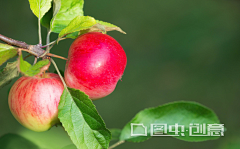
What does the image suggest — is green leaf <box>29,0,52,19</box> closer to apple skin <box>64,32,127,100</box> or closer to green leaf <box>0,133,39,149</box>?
apple skin <box>64,32,127,100</box>

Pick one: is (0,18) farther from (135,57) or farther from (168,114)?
(168,114)

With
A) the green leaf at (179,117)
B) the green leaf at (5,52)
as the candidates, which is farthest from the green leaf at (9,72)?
the green leaf at (179,117)

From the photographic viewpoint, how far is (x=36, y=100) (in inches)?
11.9

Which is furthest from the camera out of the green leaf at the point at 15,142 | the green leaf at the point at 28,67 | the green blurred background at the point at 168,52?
the green blurred background at the point at 168,52

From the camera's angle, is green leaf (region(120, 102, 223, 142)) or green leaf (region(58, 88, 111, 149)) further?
green leaf (region(120, 102, 223, 142))

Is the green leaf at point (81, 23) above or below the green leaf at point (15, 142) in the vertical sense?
above

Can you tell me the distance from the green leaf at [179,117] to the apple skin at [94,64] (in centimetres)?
13

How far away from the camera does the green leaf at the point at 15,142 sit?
1.20 ft

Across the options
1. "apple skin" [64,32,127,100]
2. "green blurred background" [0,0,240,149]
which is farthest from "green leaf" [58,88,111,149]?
"green blurred background" [0,0,240,149]

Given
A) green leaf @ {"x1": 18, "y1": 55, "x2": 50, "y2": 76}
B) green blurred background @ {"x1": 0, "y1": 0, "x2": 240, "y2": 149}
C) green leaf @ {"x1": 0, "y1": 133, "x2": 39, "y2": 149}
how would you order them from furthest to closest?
green blurred background @ {"x1": 0, "y1": 0, "x2": 240, "y2": 149}
green leaf @ {"x1": 0, "y1": 133, "x2": 39, "y2": 149}
green leaf @ {"x1": 18, "y1": 55, "x2": 50, "y2": 76}

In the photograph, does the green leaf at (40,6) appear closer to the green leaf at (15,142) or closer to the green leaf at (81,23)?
the green leaf at (81,23)

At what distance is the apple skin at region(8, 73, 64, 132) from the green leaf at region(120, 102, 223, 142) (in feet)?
0.57

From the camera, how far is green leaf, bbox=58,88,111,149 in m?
0.28

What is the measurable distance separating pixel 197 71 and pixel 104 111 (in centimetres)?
65
